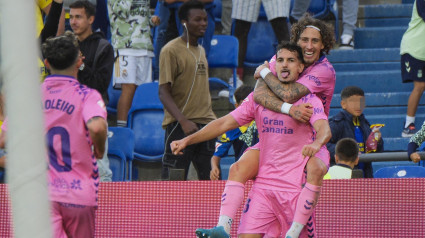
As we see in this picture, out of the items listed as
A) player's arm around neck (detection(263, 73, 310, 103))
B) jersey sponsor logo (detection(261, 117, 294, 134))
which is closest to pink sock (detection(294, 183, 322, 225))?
jersey sponsor logo (detection(261, 117, 294, 134))

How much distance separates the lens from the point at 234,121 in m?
8.08

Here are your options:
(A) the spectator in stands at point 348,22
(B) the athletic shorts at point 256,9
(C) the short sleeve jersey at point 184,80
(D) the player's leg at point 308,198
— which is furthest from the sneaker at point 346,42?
(D) the player's leg at point 308,198

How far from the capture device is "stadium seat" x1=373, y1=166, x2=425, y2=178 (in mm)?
10086

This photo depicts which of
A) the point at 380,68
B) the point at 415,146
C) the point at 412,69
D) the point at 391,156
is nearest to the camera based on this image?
the point at 415,146

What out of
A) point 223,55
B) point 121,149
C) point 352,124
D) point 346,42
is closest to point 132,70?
point 223,55

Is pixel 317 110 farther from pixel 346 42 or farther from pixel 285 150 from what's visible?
pixel 346 42

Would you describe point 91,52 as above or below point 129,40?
above

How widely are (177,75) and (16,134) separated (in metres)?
6.34

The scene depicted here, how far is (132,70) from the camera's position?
12.5m

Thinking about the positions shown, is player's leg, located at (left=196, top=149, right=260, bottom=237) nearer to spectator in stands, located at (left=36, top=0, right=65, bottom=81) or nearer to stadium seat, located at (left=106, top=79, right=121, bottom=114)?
spectator in stands, located at (left=36, top=0, right=65, bottom=81)

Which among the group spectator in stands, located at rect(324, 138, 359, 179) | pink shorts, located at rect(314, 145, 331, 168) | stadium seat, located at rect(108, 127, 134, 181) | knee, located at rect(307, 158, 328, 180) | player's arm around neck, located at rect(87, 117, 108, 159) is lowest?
stadium seat, located at rect(108, 127, 134, 181)

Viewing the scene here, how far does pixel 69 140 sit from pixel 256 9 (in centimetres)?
672

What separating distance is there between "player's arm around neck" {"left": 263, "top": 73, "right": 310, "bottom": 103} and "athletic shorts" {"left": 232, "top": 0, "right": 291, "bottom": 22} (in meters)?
5.17

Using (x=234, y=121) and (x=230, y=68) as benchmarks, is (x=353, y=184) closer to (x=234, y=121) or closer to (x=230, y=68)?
(x=234, y=121)
